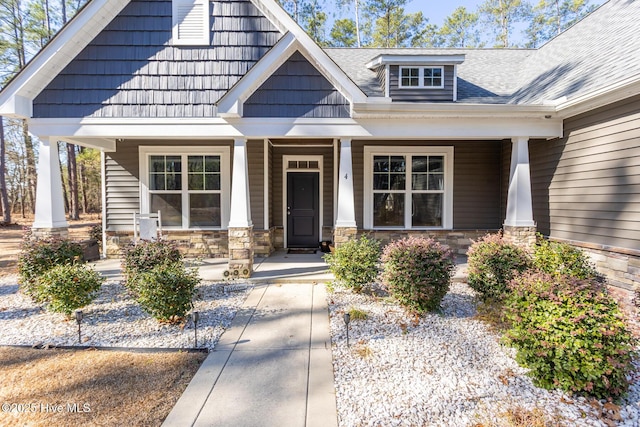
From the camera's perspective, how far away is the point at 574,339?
8.62 feet

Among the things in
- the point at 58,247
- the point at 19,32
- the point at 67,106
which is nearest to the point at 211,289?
the point at 58,247

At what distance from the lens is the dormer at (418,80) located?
Answer: 25.3 feet

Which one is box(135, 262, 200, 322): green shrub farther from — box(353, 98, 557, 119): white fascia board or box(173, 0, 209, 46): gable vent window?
box(173, 0, 209, 46): gable vent window

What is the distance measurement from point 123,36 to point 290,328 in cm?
604

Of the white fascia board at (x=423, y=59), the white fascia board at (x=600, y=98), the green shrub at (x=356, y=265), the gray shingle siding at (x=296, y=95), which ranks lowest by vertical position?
the green shrub at (x=356, y=265)

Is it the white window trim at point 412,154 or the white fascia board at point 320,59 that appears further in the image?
the white window trim at point 412,154

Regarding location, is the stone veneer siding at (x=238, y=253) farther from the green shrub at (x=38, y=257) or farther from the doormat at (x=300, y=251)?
the doormat at (x=300, y=251)

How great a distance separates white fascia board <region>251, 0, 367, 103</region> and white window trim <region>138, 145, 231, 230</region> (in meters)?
3.20

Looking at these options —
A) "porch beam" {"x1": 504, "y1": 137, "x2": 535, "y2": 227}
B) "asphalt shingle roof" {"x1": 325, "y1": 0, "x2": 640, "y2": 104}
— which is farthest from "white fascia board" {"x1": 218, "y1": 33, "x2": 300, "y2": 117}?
"porch beam" {"x1": 504, "y1": 137, "x2": 535, "y2": 227}

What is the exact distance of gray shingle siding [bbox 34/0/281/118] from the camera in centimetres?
604

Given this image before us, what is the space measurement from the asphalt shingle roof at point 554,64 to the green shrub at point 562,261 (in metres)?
2.62

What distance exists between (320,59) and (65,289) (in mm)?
5119

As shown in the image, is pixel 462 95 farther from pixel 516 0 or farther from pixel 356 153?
pixel 516 0

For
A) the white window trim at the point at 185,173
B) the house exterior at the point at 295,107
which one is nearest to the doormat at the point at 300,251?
the white window trim at the point at 185,173
